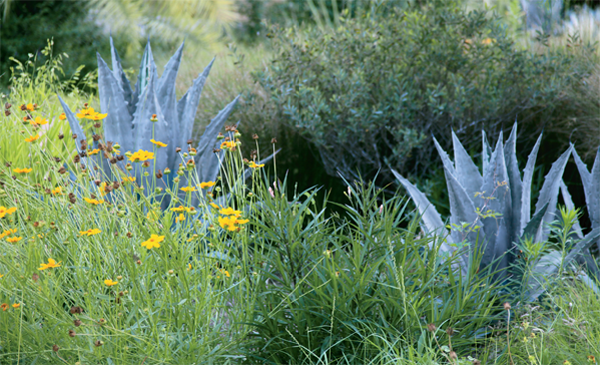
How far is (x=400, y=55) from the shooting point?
3895 millimetres

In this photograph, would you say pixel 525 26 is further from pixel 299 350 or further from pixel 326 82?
pixel 299 350

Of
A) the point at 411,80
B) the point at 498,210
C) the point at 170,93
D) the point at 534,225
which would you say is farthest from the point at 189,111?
the point at 534,225

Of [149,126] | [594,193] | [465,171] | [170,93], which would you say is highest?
[170,93]

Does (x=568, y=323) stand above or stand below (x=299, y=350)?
above

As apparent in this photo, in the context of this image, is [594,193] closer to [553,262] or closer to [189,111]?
[553,262]

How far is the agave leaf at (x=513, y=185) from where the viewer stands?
2.48 meters

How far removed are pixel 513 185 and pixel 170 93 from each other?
2.09 m

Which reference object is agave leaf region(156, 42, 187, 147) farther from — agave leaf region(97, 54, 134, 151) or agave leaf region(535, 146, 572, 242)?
agave leaf region(535, 146, 572, 242)

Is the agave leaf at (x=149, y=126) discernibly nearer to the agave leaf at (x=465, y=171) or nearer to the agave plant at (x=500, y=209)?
the agave plant at (x=500, y=209)

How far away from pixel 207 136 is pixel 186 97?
41 cm

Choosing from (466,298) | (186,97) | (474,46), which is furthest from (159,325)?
(474,46)

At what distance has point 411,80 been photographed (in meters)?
3.79

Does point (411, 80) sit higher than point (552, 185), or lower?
higher

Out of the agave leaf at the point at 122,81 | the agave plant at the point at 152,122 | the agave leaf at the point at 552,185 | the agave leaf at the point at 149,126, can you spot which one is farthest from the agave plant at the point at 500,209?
the agave leaf at the point at 122,81
